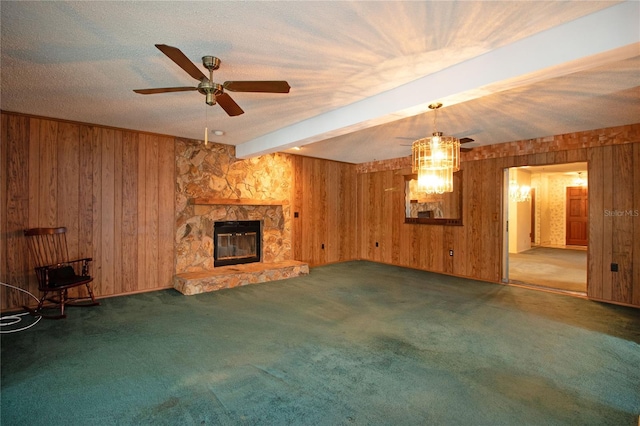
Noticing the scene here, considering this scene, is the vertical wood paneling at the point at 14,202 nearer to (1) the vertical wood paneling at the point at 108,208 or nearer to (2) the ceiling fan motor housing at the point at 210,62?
(1) the vertical wood paneling at the point at 108,208

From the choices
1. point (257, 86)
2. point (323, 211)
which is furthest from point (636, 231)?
point (257, 86)

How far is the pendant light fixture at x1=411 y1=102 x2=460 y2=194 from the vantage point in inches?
123

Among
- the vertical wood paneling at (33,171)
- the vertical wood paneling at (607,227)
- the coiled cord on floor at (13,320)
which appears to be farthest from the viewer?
the vertical wood paneling at (607,227)

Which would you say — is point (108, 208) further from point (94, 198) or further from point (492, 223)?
point (492, 223)

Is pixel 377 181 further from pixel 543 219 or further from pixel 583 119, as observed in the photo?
pixel 543 219

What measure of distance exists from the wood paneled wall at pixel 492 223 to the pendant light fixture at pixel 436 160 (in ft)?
8.40

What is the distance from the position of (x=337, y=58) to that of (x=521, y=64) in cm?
128

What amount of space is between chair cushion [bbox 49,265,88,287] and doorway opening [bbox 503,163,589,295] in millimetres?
7759

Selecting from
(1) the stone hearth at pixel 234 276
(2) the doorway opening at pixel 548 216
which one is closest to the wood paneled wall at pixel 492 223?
(2) the doorway opening at pixel 548 216

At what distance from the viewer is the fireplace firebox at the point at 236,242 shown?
208 inches

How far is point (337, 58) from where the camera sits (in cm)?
229

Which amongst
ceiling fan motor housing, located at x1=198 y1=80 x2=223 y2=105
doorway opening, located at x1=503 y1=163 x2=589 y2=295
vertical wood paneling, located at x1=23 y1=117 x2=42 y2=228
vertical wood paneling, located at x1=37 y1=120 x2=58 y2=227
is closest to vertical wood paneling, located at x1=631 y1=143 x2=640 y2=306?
doorway opening, located at x1=503 y1=163 x2=589 y2=295

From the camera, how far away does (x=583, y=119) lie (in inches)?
147

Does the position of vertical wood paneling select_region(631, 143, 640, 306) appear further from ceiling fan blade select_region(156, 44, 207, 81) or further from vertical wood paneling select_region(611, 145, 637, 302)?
ceiling fan blade select_region(156, 44, 207, 81)
